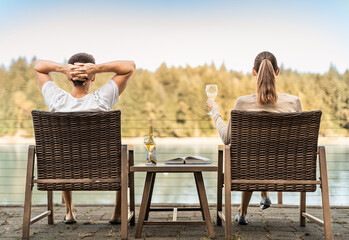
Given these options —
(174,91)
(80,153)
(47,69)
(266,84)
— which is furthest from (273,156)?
(174,91)

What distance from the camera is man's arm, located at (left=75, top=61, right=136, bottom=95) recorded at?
2.43m

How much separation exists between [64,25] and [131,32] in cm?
310

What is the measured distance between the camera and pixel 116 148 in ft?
6.86

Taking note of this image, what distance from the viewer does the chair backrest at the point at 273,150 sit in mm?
2049

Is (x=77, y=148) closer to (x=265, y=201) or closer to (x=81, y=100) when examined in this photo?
(x=81, y=100)

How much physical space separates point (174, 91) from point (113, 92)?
15679 millimetres

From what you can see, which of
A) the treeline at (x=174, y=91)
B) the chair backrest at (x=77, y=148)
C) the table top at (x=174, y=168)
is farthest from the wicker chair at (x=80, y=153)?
the treeline at (x=174, y=91)

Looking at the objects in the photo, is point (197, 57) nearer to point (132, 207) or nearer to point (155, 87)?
point (155, 87)

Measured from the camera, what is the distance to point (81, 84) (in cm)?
248

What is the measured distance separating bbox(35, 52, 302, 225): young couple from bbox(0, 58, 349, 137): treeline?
4.01 m

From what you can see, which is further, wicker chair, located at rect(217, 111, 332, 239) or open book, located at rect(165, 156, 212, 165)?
open book, located at rect(165, 156, 212, 165)

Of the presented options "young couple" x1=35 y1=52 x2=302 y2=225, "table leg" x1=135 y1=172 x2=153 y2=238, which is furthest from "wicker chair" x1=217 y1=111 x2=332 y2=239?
"table leg" x1=135 y1=172 x2=153 y2=238

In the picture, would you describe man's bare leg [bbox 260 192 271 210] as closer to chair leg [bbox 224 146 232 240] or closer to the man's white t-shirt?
chair leg [bbox 224 146 232 240]

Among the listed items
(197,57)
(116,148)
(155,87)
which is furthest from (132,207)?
(197,57)
